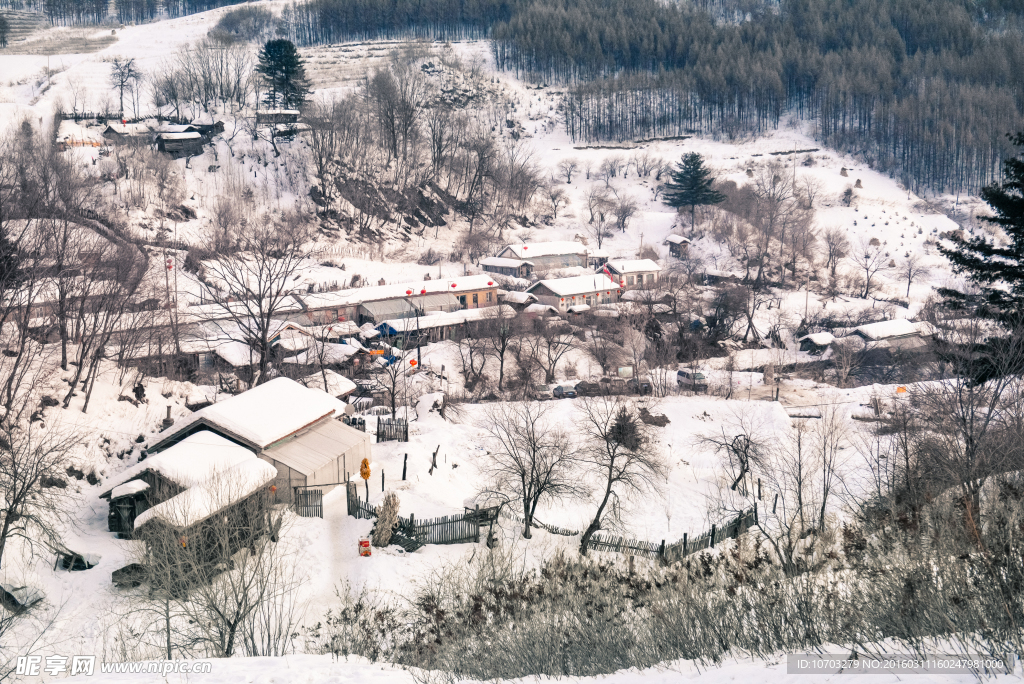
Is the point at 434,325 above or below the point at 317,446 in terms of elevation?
below

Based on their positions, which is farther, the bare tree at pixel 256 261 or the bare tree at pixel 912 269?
the bare tree at pixel 912 269

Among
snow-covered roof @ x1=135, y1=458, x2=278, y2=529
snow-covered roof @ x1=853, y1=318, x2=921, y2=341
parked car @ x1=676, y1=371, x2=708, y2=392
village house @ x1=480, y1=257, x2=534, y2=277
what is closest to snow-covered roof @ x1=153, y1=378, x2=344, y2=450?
snow-covered roof @ x1=135, y1=458, x2=278, y2=529

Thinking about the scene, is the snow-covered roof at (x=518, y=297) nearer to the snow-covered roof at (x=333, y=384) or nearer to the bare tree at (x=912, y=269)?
the snow-covered roof at (x=333, y=384)

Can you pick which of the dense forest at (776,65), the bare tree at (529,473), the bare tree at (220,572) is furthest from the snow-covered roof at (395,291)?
the dense forest at (776,65)

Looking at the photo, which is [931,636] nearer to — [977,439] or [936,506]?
[936,506]

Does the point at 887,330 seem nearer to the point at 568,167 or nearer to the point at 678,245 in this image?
the point at 678,245

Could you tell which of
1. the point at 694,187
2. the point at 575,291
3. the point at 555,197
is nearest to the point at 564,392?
the point at 575,291

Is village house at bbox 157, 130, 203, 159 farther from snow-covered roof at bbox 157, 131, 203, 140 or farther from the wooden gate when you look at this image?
the wooden gate
